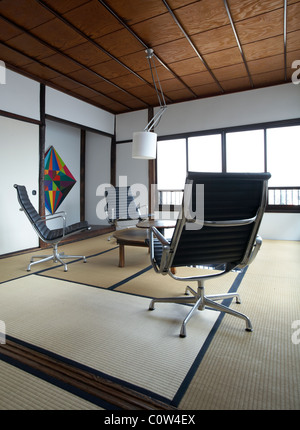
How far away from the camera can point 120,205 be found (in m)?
5.02

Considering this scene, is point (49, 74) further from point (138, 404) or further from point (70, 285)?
point (138, 404)

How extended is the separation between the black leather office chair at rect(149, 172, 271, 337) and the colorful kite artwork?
475 centimetres

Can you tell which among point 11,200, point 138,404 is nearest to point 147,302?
point 138,404

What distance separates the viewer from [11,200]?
12.9 feet

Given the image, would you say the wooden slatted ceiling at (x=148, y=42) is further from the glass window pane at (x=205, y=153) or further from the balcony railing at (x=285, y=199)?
the balcony railing at (x=285, y=199)

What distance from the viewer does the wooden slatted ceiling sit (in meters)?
2.73

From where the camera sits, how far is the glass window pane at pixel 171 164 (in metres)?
5.81

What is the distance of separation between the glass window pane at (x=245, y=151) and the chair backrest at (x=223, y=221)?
388 cm

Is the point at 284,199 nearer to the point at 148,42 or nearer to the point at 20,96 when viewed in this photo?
the point at 148,42

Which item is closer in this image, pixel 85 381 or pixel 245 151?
pixel 85 381

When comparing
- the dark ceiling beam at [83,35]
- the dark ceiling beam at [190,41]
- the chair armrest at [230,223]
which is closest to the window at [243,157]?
the dark ceiling beam at [190,41]

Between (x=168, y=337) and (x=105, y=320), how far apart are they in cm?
49

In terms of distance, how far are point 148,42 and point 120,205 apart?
8.98 ft

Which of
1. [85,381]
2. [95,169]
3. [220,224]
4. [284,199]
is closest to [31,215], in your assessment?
[85,381]
